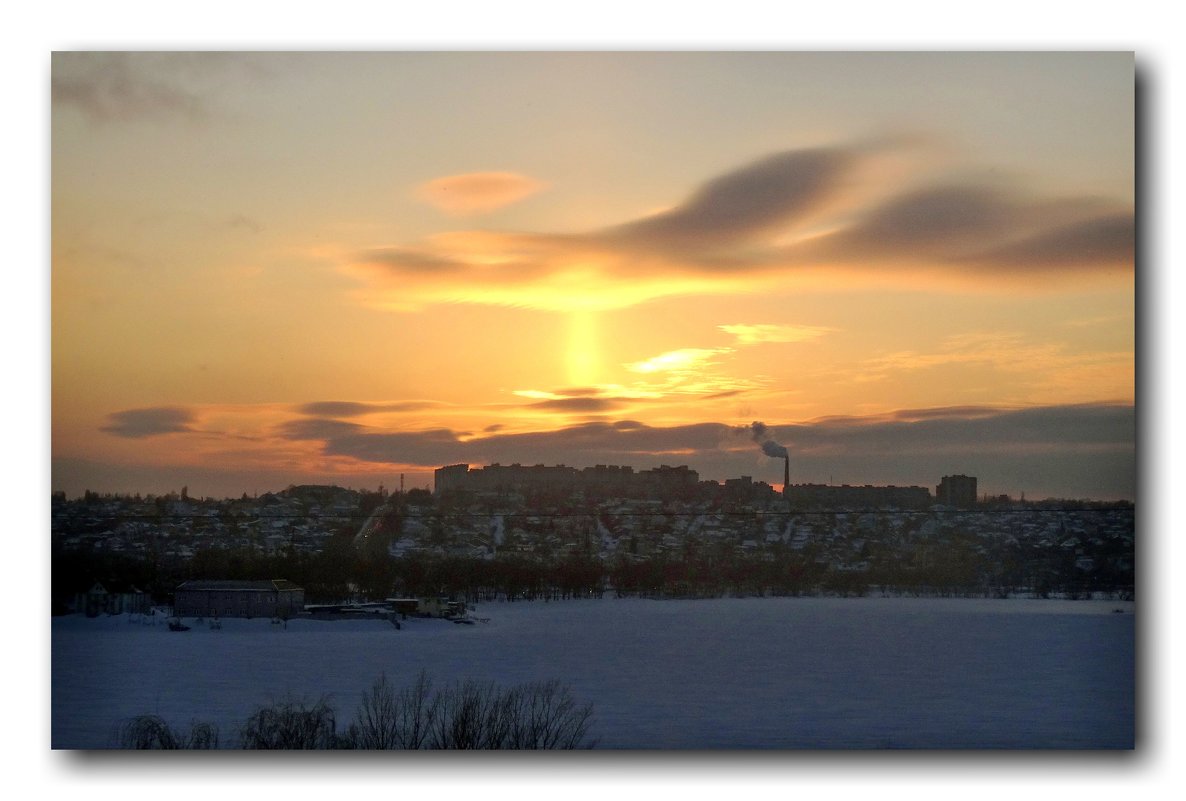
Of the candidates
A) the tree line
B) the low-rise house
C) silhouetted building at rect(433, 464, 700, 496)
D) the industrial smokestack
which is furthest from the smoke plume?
the low-rise house

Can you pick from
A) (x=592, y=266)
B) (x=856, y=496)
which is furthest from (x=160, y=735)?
(x=856, y=496)

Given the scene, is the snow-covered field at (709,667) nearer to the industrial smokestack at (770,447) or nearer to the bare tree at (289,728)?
the bare tree at (289,728)

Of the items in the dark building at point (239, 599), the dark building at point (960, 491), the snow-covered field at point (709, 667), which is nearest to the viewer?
the snow-covered field at point (709, 667)

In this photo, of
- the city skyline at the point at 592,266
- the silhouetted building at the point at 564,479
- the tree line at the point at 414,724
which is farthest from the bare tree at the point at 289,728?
the silhouetted building at the point at 564,479

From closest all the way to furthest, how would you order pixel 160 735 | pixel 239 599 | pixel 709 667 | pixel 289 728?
pixel 160 735 < pixel 289 728 < pixel 239 599 < pixel 709 667

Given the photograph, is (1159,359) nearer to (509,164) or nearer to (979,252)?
(979,252)

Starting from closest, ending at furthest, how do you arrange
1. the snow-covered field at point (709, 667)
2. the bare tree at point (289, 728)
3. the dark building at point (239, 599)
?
the snow-covered field at point (709, 667) < the bare tree at point (289, 728) < the dark building at point (239, 599)

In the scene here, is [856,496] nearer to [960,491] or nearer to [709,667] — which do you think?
[960,491]
